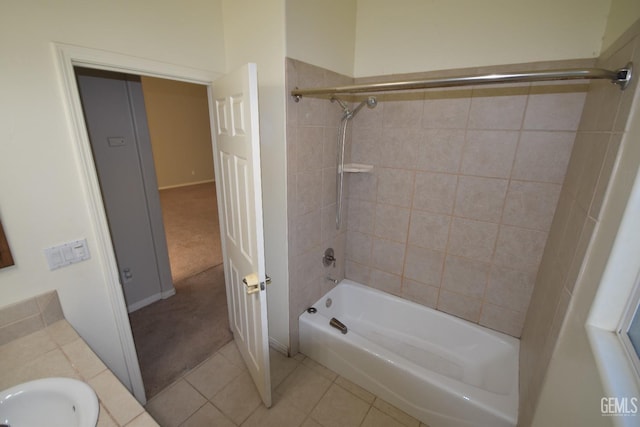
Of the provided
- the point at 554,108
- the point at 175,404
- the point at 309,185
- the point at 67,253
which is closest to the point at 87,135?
the point at 67,253

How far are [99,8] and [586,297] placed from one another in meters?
2.07

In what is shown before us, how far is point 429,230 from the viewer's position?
1.92m

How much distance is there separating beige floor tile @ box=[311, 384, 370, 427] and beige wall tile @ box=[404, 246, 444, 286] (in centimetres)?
91

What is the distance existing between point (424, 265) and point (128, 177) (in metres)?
2.44

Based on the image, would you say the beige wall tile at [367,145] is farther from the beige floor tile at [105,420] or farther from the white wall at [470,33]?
the beige floor tile at [105,420]

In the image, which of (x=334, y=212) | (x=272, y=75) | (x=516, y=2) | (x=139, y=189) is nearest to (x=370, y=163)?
(x=334, y=212)

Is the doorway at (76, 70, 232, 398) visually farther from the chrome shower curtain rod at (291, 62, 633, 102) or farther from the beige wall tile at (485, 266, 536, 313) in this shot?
the chrome shower curtain rod at (291, 62, 633, 102)

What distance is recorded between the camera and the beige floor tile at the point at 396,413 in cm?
156

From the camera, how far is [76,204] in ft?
3.94

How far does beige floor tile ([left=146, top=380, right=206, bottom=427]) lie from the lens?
1.56 meters

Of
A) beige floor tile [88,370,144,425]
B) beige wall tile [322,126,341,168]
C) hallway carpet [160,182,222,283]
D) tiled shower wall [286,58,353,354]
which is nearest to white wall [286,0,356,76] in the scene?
tiled shower wall [286,58,353,354]

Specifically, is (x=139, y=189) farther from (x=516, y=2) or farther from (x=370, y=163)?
(x=516, y=2)

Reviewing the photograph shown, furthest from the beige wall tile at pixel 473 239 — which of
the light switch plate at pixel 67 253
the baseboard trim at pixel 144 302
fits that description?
the baseboard trim at pixel 144 302

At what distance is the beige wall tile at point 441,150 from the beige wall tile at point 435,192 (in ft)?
0.16
